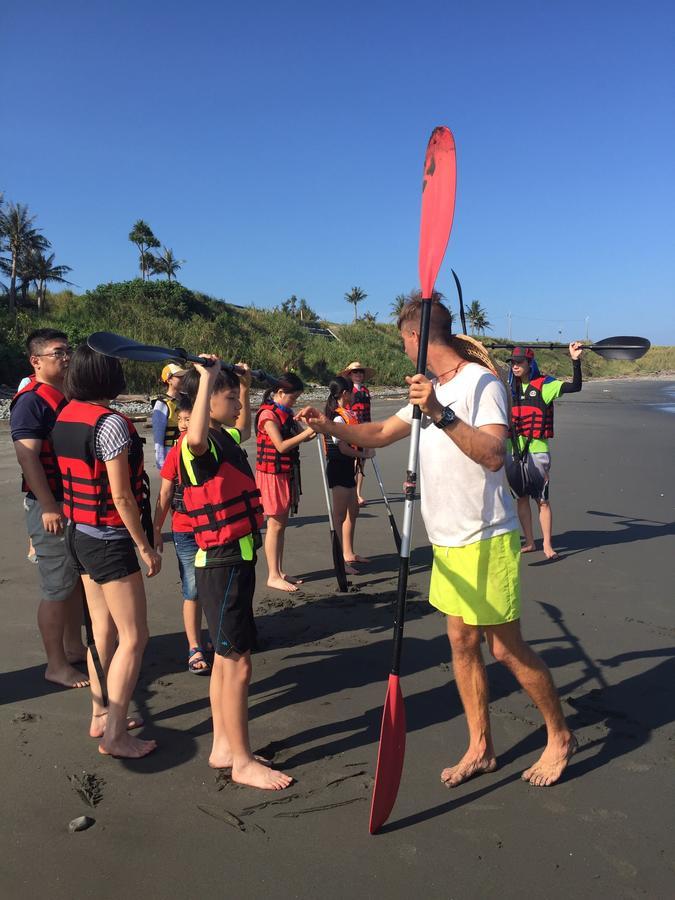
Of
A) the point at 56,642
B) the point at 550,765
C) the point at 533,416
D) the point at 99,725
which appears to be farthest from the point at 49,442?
the point at 533,416

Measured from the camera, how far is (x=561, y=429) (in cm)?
1886

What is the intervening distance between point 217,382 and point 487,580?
149cm

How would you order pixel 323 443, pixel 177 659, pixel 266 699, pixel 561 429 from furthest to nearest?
pixel 561 429
pixel 323 443
pixel 177 659
pixel 266 699

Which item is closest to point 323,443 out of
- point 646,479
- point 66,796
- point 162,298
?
point 66,796

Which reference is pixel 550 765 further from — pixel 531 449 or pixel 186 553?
pixel 531 449

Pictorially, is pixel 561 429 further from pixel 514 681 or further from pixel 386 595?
pixel 514 681

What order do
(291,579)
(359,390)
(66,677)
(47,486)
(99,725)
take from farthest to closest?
(359,390), (291,579), (66,677), (47,486), (99,725)

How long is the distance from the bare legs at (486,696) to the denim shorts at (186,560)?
71.9 inches

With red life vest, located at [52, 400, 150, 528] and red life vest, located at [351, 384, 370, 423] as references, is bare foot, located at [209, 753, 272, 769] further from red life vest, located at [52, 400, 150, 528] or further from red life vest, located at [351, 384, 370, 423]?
red life vest, located at [351, 384, 370, 423]

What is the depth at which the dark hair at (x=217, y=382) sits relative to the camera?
127 inches

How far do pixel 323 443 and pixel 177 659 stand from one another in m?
2.73

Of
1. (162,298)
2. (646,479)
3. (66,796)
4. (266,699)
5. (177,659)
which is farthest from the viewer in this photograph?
(162,298)

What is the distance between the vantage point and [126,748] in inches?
→ 129

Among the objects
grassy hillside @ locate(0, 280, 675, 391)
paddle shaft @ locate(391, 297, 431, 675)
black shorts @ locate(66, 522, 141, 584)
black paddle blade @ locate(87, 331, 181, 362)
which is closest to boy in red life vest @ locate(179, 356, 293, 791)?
black paddle blade @ locate(87, 331, 181, 362)
